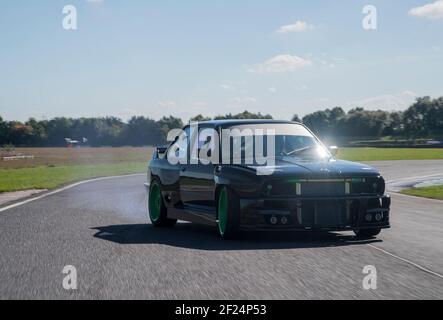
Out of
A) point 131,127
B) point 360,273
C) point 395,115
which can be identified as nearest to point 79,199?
point 360,273

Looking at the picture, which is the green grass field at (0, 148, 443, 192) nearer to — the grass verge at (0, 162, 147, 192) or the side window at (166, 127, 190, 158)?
the grass verge at (0, 162, 147, 192)

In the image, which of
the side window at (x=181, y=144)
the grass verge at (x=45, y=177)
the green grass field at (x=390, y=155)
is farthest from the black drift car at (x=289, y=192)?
the green grass field at (x=390, y=155)

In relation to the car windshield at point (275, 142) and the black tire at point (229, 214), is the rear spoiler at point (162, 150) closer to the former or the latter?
the car windshield at point (275, 142)

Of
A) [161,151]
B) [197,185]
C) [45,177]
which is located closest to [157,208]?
[161,151]

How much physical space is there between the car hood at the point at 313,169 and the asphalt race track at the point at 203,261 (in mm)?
853

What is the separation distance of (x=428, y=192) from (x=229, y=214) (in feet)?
43.1

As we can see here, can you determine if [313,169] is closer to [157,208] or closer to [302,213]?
[302,213]

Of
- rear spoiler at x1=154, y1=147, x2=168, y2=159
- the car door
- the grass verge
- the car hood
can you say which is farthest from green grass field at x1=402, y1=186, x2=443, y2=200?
the grass verge

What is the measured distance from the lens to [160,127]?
171m

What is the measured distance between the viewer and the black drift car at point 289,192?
927cm

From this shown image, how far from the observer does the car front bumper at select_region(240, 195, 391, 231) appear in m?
9.23

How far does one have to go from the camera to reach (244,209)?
936 cm

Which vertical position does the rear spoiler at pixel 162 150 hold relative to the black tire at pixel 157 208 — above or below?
above

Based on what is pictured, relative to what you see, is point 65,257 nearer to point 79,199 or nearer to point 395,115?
point 79,199
